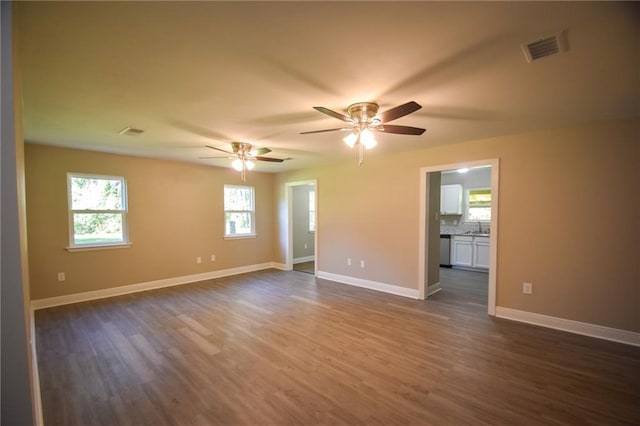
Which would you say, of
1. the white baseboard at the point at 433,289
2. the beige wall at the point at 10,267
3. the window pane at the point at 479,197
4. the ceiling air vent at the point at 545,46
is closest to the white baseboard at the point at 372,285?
the white baseboard at the point at 433,289

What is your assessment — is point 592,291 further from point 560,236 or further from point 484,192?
point 484,192

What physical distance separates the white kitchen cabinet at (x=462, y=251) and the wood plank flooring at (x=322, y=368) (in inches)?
117

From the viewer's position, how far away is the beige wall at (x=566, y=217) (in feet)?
9.80

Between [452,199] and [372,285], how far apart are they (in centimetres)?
384

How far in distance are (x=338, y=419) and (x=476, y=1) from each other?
2.60 metres

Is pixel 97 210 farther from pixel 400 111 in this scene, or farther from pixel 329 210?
pixel 400 111

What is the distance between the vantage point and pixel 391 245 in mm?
4875

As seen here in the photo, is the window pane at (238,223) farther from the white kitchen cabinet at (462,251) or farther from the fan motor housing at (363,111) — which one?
the white kitchen cabinet at (462,251)

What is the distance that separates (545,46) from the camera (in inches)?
66.8

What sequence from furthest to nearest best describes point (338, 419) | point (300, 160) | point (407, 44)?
1. point (300, 160)
2. point (338, 419)
3. point (407, 44)

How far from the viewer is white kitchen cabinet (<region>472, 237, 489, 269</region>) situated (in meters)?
6.37

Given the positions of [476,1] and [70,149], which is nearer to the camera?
[476,1]

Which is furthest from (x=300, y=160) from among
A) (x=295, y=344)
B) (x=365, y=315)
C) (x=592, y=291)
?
(x=592, y=291)

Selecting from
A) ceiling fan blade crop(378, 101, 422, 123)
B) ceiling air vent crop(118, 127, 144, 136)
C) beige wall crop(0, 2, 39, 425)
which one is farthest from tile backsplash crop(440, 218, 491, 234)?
beige wall crop(0, 2, 39, 425)
